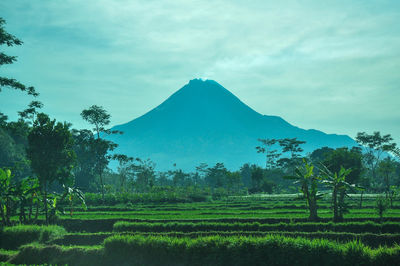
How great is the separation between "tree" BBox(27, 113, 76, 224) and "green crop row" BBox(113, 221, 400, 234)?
20.6 feet

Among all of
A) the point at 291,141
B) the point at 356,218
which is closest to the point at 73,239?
the point at 356,218

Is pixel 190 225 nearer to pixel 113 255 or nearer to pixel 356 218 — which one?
pixel 113 255

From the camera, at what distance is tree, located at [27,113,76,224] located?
24469mm

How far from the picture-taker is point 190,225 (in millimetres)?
23906

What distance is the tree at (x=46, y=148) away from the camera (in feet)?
80.3

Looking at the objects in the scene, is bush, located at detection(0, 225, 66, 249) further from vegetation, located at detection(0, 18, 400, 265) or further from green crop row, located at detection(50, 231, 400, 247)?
green crop row, located at detection(50, 231, 400, 247)

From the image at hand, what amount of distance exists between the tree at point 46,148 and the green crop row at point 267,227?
6284 mm

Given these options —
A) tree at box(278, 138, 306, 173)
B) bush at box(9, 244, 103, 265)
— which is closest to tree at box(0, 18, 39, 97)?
bush at box(9, 244, 103, 265)

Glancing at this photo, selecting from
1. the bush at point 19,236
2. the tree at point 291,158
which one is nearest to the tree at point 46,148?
the bush at point 19,236

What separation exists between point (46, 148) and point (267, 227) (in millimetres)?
16420

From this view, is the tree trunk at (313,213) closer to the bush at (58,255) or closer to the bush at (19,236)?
the bush at (58,255)

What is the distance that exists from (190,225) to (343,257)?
44.6 feet

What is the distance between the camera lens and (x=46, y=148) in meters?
24.6

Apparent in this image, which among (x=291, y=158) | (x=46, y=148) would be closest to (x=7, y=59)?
(x=46, y=148)
